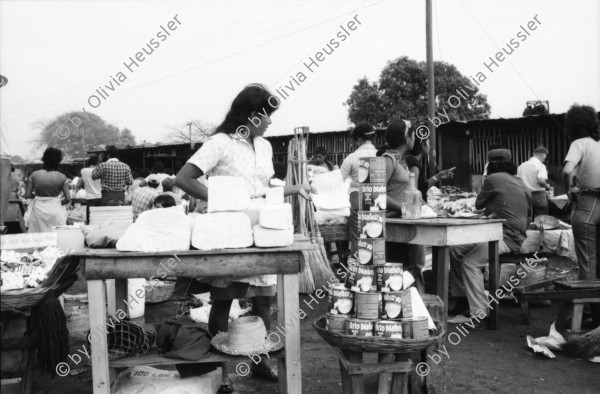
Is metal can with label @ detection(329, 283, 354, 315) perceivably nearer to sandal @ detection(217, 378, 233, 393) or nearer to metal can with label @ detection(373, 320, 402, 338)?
metal can with label @ detection(373, 320, 402, 338)

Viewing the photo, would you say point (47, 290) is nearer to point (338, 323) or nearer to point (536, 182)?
point (338, 323)

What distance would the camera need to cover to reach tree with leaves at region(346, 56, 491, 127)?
71.0 feet

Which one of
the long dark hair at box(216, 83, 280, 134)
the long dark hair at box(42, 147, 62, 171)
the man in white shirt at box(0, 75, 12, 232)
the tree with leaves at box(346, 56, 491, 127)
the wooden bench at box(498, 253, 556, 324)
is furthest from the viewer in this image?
the tree with leaves at box(346, 56, 491, 127)

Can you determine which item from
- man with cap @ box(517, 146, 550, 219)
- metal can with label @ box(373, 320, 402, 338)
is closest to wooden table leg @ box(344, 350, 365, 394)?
metal can with label @ box(373, 320, 402, 338)

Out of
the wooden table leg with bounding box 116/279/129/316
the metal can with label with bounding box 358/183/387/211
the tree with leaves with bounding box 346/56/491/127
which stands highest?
the tree with leaves with bounding box 346/56/491/127

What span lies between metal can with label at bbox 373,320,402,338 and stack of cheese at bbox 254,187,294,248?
2.10 feet

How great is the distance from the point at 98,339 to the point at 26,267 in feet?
2.18

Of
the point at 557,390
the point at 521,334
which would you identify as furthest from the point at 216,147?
the point at 521,334

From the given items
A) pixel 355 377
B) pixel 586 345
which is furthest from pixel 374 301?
pixel 586 345

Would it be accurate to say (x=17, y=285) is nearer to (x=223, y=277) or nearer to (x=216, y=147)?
(x=223, y=277)

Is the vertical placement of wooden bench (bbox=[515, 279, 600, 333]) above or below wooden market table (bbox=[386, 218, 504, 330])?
below

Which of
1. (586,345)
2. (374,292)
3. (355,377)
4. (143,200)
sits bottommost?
(586,345)

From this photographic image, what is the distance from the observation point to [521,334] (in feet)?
15.2

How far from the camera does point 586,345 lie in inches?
153
